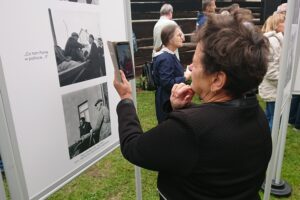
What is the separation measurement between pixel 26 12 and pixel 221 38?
2.31ft

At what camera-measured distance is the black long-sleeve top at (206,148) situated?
1.02 metres

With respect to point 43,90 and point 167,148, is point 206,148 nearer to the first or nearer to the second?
point 167,148

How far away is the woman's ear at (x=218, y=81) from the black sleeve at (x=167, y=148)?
19cm

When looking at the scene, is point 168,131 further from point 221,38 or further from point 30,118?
point 30,118

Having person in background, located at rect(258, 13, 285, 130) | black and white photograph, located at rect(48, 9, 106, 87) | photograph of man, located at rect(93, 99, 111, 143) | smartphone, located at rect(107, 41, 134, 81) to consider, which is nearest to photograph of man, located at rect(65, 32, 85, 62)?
black and white photograph, located at rect(48, 9, 106, 87)

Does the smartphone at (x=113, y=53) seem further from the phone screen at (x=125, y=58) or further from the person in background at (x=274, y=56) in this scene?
the person in background at (x=274, y=56)

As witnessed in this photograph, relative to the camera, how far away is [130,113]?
1228 mm

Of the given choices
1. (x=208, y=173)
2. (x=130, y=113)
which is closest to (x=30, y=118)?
(x=130, y=113)

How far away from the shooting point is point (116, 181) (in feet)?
11.0

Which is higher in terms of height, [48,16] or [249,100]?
[48,16]

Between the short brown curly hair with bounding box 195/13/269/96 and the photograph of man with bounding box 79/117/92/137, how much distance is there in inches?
26.4

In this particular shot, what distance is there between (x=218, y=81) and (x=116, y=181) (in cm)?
253

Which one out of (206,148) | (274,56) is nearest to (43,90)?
(206,148)

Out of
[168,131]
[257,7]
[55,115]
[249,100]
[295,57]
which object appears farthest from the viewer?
[257,7]
